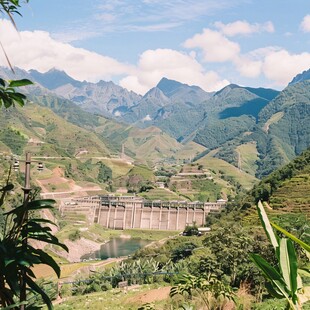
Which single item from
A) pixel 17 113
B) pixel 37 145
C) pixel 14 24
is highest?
pixel 17 113

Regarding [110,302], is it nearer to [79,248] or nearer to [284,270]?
[284,270]

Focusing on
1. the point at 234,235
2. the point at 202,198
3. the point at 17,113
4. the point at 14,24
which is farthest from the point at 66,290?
the point at 17,113

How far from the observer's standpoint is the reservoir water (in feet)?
178

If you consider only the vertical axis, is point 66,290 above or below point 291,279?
below

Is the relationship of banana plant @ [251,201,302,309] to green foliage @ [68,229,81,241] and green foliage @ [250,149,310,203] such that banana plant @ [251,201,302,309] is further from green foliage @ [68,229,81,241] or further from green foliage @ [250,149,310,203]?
green foliage @ [68,229,81,241]

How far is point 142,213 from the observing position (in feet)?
227

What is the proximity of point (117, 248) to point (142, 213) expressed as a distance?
39.1 feet

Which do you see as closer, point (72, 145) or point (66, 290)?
point (66, 290)

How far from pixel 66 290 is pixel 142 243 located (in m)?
43.7

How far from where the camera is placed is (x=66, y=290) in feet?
57.3

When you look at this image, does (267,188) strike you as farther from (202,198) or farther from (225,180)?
(225,180)

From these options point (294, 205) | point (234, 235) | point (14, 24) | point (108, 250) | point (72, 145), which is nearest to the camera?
point (14, 24)

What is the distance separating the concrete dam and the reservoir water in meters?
6.01

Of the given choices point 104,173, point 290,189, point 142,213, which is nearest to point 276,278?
point 290,189
